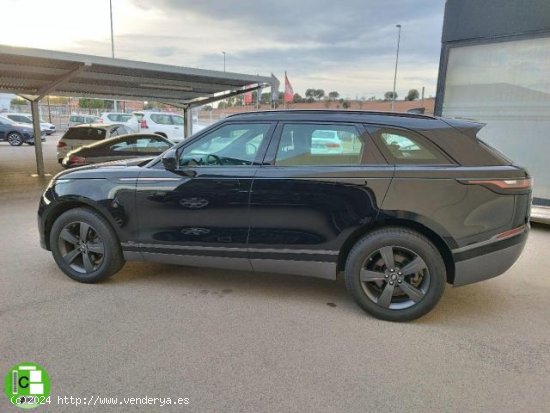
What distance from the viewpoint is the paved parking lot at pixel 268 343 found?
97.6 inches

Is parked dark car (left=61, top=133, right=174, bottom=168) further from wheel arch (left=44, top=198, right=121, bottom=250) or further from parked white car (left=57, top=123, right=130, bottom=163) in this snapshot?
wheel arch (left=44, top=198, right=121, bottom=250)

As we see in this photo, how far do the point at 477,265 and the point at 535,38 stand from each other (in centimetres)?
470

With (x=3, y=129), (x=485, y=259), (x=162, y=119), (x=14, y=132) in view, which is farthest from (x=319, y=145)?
(x=3, y=129)

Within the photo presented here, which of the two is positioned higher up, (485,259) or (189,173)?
(189,173)

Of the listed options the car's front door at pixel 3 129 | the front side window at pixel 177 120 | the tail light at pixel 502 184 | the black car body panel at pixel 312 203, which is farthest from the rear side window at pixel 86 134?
the car's front door at pixel 3 129

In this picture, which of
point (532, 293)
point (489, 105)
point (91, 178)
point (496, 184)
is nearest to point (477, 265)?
point (496, 184)

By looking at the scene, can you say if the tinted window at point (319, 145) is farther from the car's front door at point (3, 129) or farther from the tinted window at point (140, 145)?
the car's front door at point (3, 129)

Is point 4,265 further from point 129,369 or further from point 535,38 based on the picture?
point 535,38

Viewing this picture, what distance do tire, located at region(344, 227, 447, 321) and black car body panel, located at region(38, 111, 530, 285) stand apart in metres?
0.12

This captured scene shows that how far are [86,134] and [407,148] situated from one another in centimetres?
1129

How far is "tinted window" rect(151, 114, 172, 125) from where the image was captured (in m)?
20.2

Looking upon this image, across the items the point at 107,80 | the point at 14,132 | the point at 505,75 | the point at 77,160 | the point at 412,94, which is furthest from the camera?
the point at 412,94

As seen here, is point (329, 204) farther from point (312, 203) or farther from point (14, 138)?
point (14, 138)

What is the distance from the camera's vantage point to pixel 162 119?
20297 millimetres
